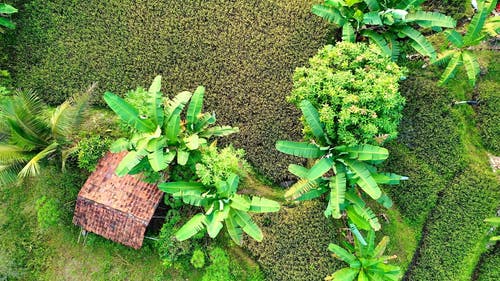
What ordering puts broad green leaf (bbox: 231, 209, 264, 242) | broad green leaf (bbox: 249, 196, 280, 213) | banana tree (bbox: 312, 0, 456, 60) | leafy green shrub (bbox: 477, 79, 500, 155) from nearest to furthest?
broad green leaf (bbox: 249, 196, 280, 213) → broad green leaf (bbox: 231, 209, 264, 242) → banana tree (bbox: 312, 0, 456, 60) → leafy green shrub (bbox: 477, 79, 500, 155)

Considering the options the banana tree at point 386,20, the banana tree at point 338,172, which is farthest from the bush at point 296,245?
the banana tree at point 386,20

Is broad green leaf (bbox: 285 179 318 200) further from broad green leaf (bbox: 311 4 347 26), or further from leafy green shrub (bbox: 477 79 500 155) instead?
leafy green shrub (bbox: 477 79 500 155)

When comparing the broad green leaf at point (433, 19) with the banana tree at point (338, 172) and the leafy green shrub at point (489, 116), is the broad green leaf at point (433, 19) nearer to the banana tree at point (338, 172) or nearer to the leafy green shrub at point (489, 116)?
the leafy green shrub at point (489, 116)

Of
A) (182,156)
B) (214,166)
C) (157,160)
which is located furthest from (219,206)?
(157,160)

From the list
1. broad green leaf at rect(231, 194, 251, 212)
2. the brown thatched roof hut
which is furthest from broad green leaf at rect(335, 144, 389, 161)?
the brown thatched roof hut

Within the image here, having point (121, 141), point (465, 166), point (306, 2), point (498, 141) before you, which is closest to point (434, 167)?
point (465, 166)
